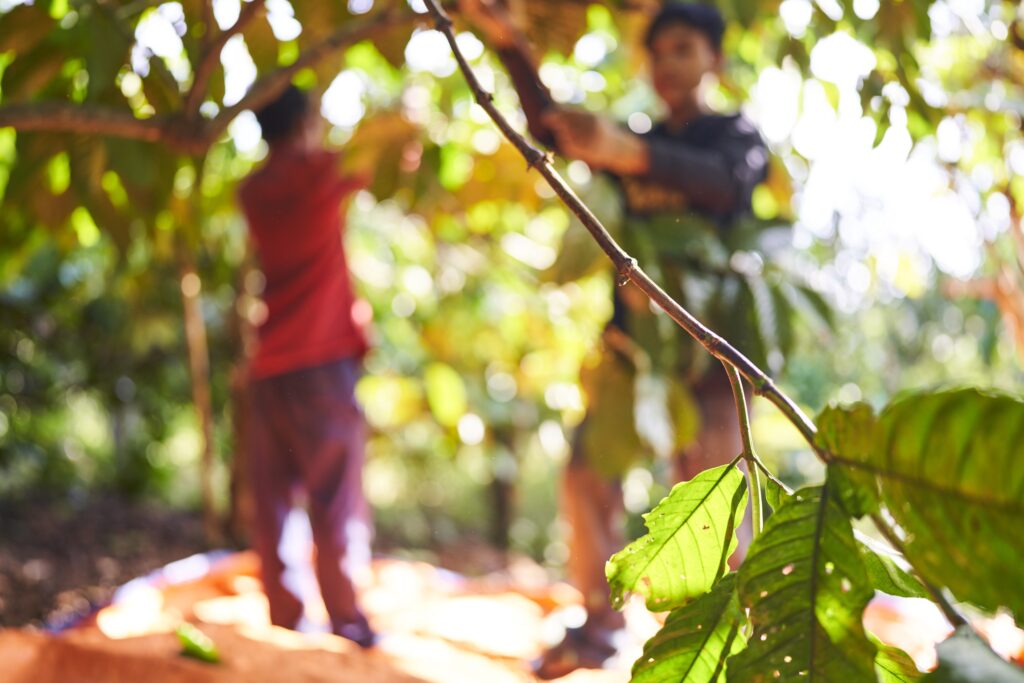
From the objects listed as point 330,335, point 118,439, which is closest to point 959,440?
point 330,335

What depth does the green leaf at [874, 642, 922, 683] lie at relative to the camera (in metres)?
0.45

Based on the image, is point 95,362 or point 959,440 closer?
point 959,440

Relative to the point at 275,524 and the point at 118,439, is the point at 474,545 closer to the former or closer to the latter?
the point at 118,439

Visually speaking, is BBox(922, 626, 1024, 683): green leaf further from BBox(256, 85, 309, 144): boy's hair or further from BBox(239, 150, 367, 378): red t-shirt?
BBox(256, 85, 309, 144): boy's hair

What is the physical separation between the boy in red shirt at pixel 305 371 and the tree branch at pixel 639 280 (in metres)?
1.22

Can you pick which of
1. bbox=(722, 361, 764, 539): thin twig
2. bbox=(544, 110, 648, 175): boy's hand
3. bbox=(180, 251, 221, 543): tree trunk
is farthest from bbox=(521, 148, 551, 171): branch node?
bbox=(180, 251, 221, 543): tree trunk

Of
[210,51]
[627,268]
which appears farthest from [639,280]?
[210,51]

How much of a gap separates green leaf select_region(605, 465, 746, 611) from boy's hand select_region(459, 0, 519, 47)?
787 millimetres

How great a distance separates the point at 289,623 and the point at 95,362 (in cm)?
211

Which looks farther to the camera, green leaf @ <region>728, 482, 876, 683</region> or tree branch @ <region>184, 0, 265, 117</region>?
tree branch @ <region>184, 0, 265, 117</region>

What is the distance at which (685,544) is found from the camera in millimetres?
481

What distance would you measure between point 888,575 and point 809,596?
0.07 metres

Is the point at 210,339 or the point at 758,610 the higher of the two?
the point at 210,339

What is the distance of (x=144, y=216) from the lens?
4.59 feet
